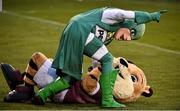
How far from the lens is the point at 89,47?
17.8ft

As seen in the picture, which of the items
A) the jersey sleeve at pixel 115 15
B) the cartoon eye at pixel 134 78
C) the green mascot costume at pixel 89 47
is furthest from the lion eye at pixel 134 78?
the jersey sleeve at pixel 115 15

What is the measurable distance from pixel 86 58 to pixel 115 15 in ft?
9.83

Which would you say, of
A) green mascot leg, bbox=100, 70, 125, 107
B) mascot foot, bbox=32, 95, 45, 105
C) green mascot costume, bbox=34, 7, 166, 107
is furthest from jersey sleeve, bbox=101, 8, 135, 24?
mascot foot, bbox=32, 95, 45, 105

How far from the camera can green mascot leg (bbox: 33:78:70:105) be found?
215 inches

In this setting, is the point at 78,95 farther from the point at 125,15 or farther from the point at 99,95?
the point at 125,15

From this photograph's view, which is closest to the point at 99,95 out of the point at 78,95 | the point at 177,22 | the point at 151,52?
the point at 78,95

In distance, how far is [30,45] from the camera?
970 cm

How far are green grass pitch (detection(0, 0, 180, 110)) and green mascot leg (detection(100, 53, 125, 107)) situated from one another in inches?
4.6

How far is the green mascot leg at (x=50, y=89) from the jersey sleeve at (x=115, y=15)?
64 centimetres

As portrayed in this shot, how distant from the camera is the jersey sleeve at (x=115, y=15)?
540 cm

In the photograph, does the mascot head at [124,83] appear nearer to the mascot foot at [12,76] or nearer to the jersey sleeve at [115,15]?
the jersey sleeve at [115,15]

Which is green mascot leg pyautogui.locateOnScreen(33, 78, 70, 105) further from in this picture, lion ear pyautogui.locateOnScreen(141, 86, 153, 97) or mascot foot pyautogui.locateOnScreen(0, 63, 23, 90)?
lion ear pyautogui.locateOnScreen(141, 86, 153, 97)

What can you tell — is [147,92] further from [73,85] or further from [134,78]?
[73,85]

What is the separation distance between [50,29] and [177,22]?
298 centimetres
